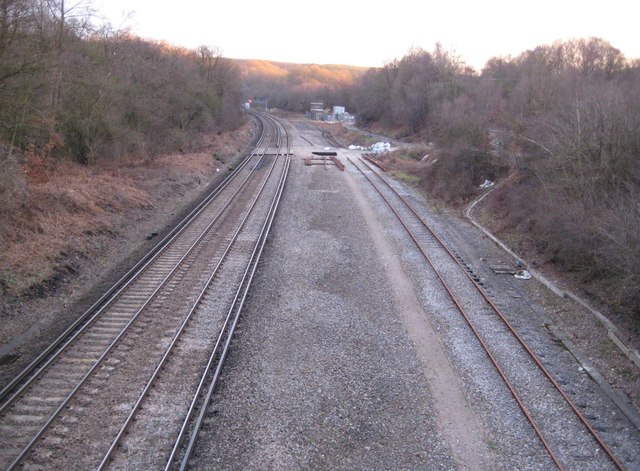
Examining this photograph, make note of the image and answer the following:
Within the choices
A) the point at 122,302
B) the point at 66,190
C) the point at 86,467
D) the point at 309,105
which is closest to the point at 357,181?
the point at 66,190

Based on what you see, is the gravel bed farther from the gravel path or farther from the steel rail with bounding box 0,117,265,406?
the steel rail with bounding box 0,117,265,406

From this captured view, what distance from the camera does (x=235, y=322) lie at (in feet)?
35.7

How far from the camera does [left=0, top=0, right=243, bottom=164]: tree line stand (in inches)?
575

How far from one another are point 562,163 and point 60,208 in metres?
16.1

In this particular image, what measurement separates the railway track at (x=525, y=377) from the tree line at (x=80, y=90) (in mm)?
12880

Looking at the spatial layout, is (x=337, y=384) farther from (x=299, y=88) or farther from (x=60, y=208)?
(x=299, y=88)

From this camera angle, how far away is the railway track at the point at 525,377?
7566mm

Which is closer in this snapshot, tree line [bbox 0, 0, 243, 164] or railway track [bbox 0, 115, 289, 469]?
railway track [bbox 0, 115, 289, 469]

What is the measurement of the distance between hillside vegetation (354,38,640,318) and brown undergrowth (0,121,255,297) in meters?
13.3

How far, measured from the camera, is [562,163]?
16.5 meters

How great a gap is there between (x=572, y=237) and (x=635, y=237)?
12.0 ft

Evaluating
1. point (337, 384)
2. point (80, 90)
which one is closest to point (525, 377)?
point (337, 384)

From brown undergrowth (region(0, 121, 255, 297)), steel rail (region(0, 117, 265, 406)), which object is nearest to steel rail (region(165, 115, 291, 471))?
steel rail (region(0, 117, 265, 406))

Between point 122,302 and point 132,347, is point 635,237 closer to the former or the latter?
point 132,347
